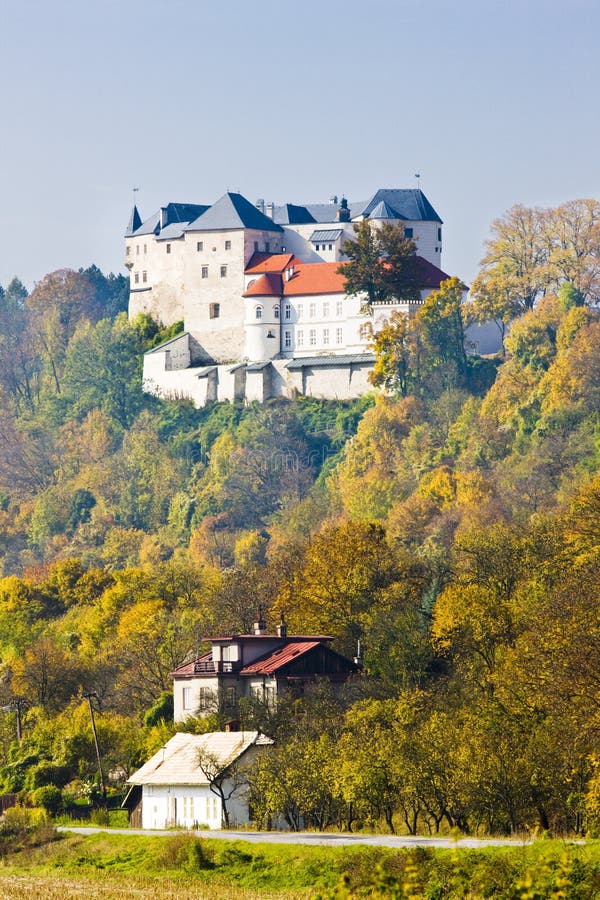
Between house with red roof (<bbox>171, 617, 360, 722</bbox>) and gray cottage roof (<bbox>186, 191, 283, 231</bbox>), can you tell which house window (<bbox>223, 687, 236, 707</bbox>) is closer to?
house with red roof (<bbox>171, 617, 360, 722</bbox>)

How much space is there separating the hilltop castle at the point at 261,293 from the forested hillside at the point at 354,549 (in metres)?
1.80

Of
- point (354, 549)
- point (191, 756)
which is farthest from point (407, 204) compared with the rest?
point (191, 756)

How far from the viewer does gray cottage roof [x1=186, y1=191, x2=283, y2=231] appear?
13050 centimetres

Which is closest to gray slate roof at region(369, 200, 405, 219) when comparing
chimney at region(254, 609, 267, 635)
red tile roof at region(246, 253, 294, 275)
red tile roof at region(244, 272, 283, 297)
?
red tile roof at region(246, 253, 294, 275)

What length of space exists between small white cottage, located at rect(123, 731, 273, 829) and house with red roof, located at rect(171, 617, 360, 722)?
4128 mm

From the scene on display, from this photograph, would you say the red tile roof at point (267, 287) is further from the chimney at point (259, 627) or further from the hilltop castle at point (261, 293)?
the chimney at point (259, 627)

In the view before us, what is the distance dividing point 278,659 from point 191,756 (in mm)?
7299

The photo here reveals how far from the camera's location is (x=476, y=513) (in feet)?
339

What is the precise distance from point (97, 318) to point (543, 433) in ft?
212

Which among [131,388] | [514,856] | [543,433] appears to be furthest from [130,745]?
[131,388]

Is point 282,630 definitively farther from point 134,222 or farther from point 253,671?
point 134,222

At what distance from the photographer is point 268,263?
12744 centimetres

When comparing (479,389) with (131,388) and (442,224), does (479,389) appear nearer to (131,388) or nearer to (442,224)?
(442,224)

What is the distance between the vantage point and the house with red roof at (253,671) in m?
66.4
